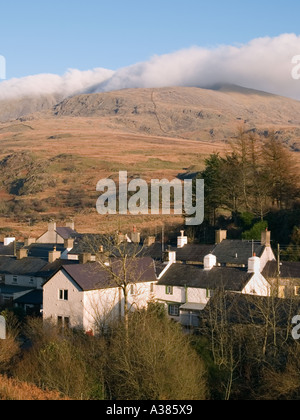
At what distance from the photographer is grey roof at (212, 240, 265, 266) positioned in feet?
140

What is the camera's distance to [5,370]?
88.1 feet

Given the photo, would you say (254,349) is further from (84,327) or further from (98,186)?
(98,186)

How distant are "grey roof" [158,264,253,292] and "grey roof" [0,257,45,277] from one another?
42.5 ft

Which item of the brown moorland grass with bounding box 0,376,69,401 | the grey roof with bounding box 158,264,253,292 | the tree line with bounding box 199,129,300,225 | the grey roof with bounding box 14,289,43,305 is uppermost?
the tree line with bounding box 199,129,300,225

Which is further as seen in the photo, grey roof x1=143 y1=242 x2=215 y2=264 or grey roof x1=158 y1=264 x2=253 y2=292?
grey roof x1=143 y1=242 x2=215 y2=264

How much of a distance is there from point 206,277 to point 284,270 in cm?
668

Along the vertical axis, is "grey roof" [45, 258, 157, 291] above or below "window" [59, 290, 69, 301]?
above

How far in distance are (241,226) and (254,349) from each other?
3047 cm

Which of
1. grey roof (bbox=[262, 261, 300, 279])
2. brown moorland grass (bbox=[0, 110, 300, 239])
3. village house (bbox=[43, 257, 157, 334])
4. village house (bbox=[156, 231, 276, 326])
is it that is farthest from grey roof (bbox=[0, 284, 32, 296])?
brown moorland grass (bbox=[0, 110, 300, 239])

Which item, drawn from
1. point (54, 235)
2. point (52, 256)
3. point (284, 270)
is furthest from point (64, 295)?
point (54, 235)

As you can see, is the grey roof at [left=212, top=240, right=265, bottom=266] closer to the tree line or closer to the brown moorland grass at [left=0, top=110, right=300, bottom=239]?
the tree line

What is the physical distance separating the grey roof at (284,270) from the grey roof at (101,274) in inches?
344

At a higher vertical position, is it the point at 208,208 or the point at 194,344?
the point at 208,208

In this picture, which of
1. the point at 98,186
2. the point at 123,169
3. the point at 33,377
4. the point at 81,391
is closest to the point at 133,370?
the point at 81,391
